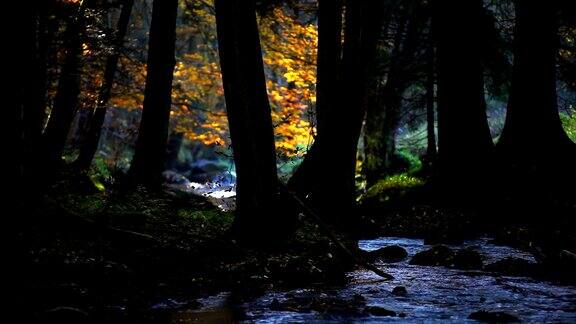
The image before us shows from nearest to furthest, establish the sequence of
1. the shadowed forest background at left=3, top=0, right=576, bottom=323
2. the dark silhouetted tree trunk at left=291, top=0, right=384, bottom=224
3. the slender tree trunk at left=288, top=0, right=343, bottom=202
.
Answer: the shadowed forest background at left=3, top=0, right=576, bottom=323 < the dark silhouetted tree trunk at left=291, top=0, right=384, bottom=224 < the slender tree trunk at left=288, top=0, right=343, bottom=202

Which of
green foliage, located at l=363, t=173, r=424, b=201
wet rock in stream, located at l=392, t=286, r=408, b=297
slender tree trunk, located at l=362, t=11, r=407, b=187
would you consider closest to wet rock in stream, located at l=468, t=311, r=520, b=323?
wet rock in stream, located at l=392, t=286, r=408, b=297

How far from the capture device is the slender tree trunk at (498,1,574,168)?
→ 1056cm

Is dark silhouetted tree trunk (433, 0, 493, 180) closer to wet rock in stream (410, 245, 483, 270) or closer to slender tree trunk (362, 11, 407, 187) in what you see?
slender tree trunk (362, 11, 407, 187)

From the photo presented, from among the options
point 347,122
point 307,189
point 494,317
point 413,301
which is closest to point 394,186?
point 347,122

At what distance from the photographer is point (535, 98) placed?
10750mm

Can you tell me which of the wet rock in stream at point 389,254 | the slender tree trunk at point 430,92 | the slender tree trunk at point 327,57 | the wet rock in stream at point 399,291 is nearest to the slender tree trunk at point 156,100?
the slender tree trunk at point 327,57

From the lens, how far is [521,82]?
36.0 ft

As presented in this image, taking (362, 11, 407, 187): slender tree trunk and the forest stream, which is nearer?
the forest stream

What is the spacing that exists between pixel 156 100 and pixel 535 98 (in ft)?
26.5

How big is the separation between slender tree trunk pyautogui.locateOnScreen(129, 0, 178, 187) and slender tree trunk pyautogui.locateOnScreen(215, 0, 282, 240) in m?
5.24

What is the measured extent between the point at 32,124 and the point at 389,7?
10755 millimetres

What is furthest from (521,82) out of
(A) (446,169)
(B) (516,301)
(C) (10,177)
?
(C) (10,177)

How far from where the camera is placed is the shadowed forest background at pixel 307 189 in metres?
4.36

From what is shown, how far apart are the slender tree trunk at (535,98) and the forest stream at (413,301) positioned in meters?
5.62
